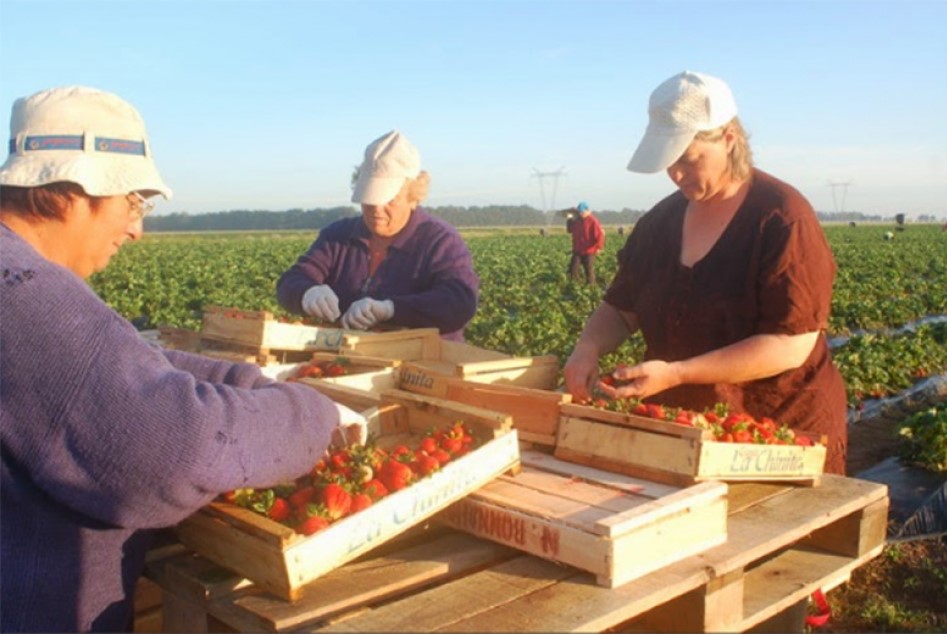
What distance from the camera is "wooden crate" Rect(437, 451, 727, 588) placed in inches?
91.7

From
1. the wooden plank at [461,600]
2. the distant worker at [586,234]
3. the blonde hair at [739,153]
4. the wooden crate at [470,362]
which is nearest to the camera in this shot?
the wooden plank at [461,600]

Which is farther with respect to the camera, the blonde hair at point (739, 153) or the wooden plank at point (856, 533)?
the blonde hair at point (739, 153)

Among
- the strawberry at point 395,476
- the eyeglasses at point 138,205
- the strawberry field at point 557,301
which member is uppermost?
the eyeglasses at point 138,205

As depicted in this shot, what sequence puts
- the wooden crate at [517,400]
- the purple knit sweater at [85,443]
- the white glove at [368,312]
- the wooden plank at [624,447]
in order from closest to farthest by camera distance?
the purple knit sweater at [85,443] < the wooden plank at [624,447] < the wooden crate at [517,400] < the white glove at [368,312]

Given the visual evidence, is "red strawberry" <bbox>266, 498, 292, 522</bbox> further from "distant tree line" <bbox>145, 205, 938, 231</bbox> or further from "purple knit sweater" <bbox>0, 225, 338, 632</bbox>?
"distant tree line" <bbox>145, 205, 938, 231</bbox>

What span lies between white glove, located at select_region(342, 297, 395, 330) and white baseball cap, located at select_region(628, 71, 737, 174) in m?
1.67

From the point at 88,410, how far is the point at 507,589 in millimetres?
1066

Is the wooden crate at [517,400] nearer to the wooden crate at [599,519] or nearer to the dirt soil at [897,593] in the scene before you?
the wooden crate at [599,519]

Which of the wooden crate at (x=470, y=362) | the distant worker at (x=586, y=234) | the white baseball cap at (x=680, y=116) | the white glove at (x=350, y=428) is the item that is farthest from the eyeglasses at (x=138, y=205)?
the distant worker at (x=586, y=234)

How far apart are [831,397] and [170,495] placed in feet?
8.70

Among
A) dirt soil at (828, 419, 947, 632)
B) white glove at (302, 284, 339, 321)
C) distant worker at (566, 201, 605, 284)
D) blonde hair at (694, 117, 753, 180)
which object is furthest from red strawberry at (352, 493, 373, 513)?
distant worker at (566, 201, 605, 284)

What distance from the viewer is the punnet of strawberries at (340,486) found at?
2346 mm

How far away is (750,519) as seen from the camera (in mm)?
2822

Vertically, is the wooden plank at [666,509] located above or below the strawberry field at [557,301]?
above
